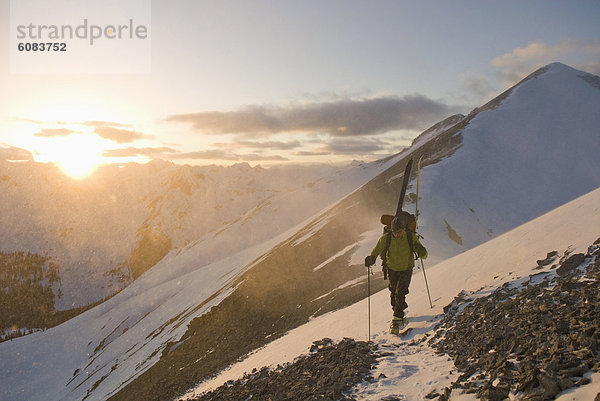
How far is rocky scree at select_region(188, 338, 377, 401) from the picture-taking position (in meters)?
8.36

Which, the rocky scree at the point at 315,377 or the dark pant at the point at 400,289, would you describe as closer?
the rocky scree at the point at 315,377

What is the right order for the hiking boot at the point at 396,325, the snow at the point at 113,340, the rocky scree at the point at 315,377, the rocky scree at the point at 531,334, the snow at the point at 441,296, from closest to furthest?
1. the rocky scree at the point at 531,334
2. the snow at the point at 441,296
3. the rocky scree at the point at 315,377
4. the hiking boot at the point at 396,325
5. the snow at the point at 113,340

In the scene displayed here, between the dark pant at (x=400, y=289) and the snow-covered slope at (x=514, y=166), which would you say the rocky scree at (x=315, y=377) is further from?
the snow-covered slope at (x=514, y=166)

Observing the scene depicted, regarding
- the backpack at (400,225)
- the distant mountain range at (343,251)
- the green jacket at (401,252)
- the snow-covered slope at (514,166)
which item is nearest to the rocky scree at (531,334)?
the green jacket at (401,252)

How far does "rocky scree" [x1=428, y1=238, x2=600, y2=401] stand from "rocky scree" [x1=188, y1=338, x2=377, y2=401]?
1860mm

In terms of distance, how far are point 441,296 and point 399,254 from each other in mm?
2770

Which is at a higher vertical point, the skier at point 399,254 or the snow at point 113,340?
the skier at point 399,254

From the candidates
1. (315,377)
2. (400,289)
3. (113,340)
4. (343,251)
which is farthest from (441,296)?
(113,340)

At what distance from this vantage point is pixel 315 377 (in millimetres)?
9461

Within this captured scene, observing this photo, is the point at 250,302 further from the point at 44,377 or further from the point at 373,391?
the point at 44,377

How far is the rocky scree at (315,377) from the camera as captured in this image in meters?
8.36

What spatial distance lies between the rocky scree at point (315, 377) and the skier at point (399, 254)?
1.55m

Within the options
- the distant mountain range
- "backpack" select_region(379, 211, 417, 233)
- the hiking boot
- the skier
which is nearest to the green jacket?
the skier

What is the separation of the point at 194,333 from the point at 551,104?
68.8 metres
